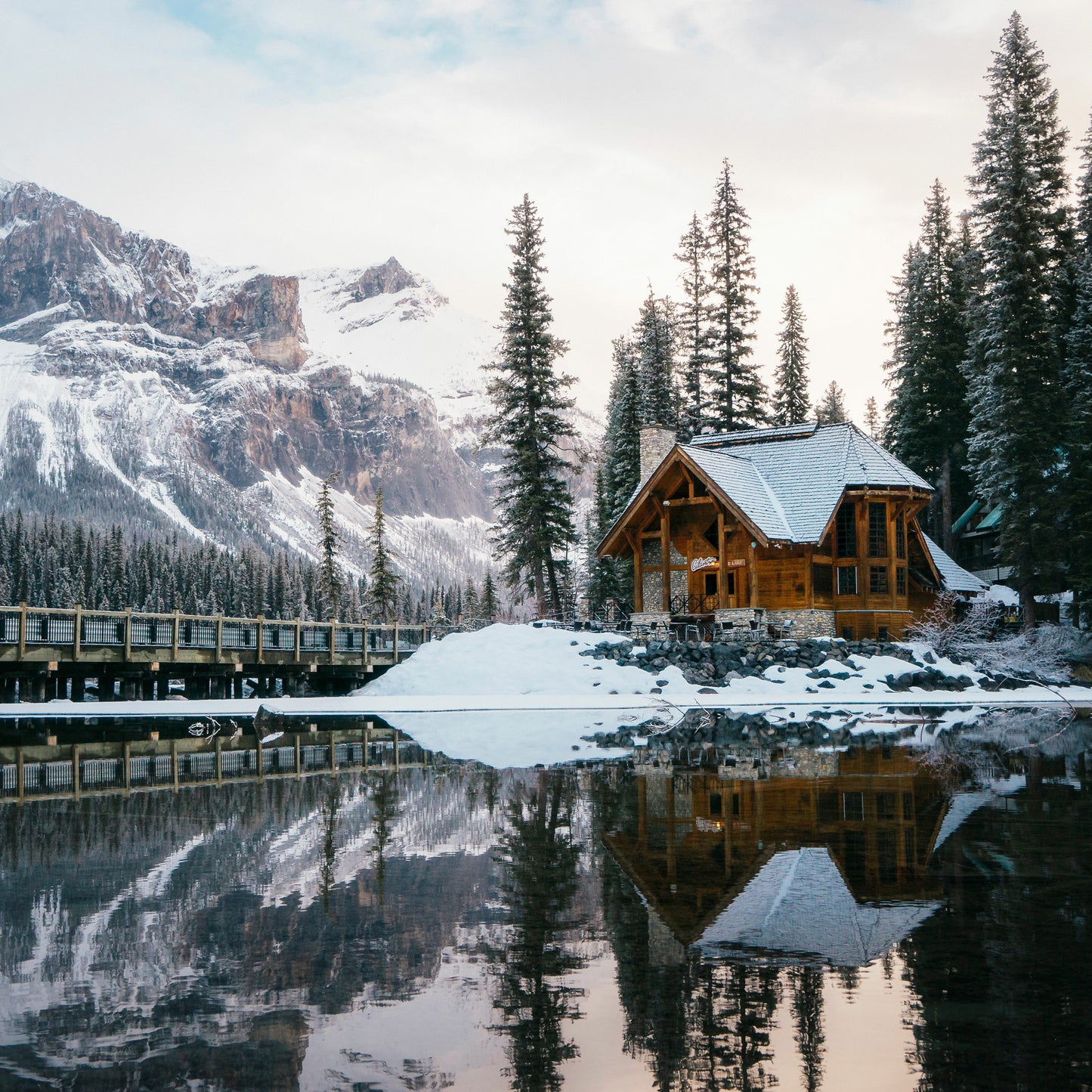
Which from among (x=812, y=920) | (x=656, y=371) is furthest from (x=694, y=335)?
(x=812, y=920)

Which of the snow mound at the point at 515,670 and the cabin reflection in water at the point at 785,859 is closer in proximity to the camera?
the cabin reflection in water at the point at 785,859

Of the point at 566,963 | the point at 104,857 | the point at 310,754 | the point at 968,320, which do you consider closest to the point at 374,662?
the point at 310,754

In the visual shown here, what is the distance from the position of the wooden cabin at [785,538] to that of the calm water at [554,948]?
25.8 m

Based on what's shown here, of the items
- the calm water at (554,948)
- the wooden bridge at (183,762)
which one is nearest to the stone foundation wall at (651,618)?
the wooden bridge at (183,762)

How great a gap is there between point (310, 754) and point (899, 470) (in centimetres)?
2741

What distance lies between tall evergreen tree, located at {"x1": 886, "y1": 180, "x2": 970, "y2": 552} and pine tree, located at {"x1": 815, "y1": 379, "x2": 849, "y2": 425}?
16.7 meters

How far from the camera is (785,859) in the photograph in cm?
889

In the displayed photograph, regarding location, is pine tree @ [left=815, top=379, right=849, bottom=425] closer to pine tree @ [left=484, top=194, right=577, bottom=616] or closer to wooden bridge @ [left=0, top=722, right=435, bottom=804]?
pine tree @ [left=484, top=194, right=577, bottom=616]

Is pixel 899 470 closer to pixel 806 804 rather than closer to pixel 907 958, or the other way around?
pixel 806 804

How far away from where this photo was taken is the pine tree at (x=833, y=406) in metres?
74.9

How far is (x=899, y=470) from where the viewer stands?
130 ft

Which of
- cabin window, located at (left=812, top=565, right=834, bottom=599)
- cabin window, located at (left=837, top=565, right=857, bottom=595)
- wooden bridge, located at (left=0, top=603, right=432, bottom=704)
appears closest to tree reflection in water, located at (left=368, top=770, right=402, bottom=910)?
wooden bridge, located at (left=0, top=603, right=432, bottom=704)

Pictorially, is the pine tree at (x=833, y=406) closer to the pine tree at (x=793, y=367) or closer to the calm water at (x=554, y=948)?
the pine tree at (x=793, y=367)

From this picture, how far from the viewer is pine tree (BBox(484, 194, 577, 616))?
4578 cm
